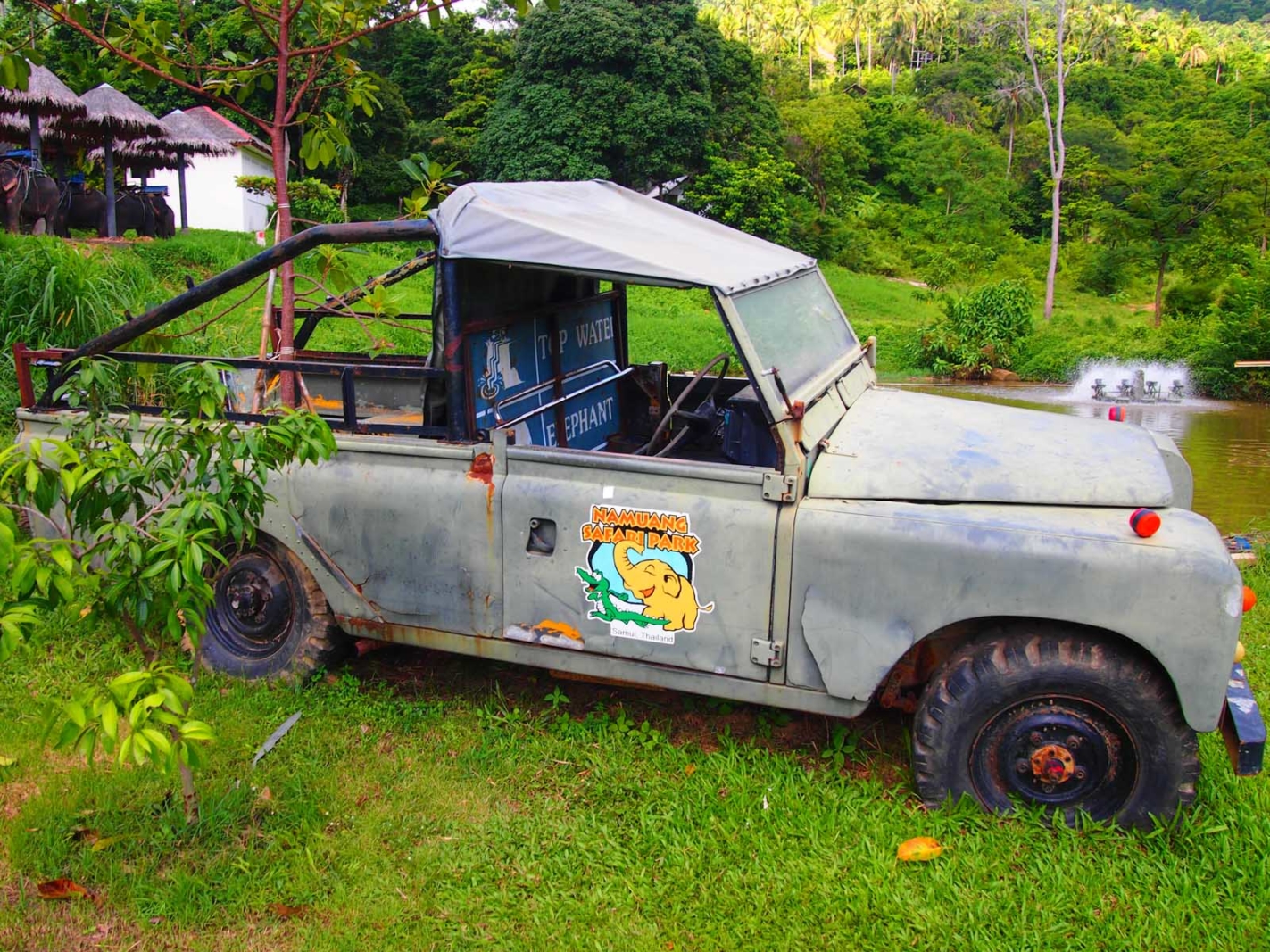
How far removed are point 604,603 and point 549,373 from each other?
138 cm

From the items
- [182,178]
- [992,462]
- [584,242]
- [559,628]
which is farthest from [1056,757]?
[182,178]

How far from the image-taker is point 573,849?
11.8ft

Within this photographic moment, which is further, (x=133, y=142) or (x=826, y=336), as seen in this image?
(x=133, y=142)

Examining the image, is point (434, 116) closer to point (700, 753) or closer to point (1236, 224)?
point (1236, 224)

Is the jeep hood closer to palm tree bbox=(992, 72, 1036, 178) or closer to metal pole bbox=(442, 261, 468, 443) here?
metal pole bbox=(442, 261, 468, 443)

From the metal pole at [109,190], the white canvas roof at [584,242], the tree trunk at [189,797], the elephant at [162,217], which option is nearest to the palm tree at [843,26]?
the elephant at [162,217]

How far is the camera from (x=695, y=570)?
374 centimetres

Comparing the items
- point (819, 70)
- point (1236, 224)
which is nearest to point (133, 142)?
point (1236, 224)

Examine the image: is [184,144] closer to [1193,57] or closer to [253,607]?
[253,607]

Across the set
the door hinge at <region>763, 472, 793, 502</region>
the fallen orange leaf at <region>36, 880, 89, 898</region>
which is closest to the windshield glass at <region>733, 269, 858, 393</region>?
the door hinge at <region>763, 472, 793, 502</region>

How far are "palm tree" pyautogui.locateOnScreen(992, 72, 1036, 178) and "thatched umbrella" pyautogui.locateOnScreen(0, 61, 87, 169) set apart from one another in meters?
37.5

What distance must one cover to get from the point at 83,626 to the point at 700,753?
3056 millimetres

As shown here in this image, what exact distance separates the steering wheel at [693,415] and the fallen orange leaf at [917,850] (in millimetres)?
1706

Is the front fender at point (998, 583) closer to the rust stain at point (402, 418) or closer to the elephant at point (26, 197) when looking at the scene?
the rust stain at point (402, 418)
